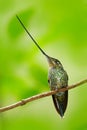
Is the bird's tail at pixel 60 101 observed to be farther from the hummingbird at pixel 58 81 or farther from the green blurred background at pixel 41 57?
the green blurred background at pixel 41 57

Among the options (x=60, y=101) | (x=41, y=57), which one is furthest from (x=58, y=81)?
(x=41, y=57)

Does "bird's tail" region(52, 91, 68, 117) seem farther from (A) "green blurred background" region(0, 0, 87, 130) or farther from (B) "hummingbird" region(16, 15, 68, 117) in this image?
(A) "green blurred background" region(0, 0, 87, 130)

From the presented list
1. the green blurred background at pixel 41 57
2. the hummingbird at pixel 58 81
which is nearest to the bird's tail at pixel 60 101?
the hummingbird at pixel 58 81

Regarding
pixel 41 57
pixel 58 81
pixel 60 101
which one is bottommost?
pixel 60 101

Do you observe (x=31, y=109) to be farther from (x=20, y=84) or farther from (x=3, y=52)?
(x=3, y=52)

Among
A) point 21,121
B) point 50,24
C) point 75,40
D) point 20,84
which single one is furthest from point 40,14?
point 21,121

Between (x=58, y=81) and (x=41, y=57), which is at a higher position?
(x=41, y=57)

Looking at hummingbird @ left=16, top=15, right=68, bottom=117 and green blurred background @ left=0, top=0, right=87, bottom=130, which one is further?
green blurred background @ left=0, top=0, right=87, bottom=130

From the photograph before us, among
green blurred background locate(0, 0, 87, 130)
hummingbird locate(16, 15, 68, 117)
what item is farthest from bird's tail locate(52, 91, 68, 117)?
green blurred background locate(0, 0, 87, 130)

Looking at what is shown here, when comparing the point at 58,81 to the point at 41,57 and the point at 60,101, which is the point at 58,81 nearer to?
the point at 60,101

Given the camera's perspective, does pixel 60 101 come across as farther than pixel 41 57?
No
